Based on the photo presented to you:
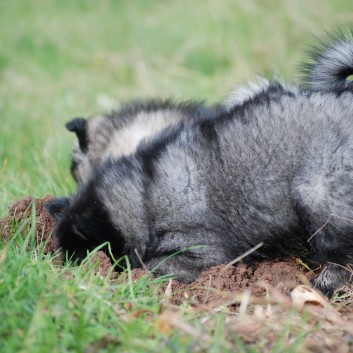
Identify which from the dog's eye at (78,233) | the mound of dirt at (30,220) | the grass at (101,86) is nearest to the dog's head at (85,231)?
the dog's eye at (78,233)

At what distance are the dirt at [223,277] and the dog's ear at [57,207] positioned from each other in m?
0.11

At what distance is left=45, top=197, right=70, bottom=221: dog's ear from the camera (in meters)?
4.08

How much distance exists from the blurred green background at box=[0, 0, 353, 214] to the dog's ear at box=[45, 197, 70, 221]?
1594mm

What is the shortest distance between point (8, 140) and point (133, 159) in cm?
315

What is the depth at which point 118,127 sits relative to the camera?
562cm

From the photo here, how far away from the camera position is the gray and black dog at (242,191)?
3537 millimetres

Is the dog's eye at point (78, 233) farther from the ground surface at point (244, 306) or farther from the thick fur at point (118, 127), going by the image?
the thick fur at point (118, 127)

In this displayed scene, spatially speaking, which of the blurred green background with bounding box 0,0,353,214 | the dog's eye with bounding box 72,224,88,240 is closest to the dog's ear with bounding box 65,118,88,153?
the blurred green background with bounding box 0,0,353,214

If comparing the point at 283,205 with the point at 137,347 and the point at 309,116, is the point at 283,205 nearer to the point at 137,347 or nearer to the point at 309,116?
the point at 309,116

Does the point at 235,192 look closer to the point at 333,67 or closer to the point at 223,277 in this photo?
the point at 223,277

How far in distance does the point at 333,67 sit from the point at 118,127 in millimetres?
2333

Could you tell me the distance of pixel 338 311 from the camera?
3.22 meters

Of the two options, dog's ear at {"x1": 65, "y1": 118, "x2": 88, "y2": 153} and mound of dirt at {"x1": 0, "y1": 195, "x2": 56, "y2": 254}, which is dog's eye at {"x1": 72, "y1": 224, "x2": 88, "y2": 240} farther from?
dog's ear at {"x1": 65, "y1": 118, "x2": 88, "y2": 153}

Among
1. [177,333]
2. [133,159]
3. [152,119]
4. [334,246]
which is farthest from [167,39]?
[177,333]
